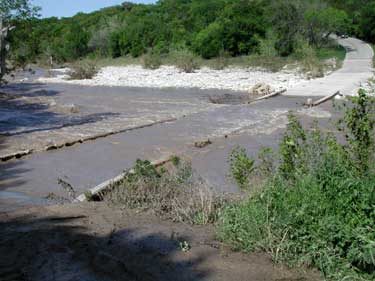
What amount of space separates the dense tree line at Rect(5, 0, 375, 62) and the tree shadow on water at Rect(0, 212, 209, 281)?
88.2ft

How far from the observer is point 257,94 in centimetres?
2734

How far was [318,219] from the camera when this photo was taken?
5066 millimetres

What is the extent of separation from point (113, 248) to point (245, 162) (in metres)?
2.22

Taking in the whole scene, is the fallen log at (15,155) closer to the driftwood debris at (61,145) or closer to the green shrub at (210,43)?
the driftwood debris at (61,145)

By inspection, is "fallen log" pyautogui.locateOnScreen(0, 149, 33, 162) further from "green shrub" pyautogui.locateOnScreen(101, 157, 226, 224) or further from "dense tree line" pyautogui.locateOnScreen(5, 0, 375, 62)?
"dense tree line" pyautogui.locateOnScreen(5, 0, 375, 62)

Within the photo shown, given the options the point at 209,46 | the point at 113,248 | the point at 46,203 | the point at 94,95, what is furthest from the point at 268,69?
the point at 113,248

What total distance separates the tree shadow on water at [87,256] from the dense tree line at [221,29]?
88.2ft

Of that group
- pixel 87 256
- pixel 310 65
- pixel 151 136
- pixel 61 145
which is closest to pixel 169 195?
pixel 87 256

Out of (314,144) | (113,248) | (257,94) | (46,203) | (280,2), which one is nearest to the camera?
(113,248)

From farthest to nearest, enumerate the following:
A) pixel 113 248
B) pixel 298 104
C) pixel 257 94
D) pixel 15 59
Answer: pixel 257 94 < pixel 298 104 < pixel 15 59 < pixel 113 248

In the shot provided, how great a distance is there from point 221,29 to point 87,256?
153 ft

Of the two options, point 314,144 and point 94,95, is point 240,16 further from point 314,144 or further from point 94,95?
point 314,144

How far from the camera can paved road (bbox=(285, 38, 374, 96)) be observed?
25897mm

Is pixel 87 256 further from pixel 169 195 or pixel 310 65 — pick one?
pixel 310 65
